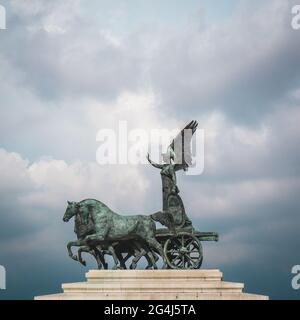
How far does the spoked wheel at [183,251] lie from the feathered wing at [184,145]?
8.75 ft

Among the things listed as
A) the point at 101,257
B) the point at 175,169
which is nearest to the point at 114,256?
the point at 101,257

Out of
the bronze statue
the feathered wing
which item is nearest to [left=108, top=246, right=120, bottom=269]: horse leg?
the bronze statue

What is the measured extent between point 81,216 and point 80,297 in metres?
2.65

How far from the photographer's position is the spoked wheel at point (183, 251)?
2108cm

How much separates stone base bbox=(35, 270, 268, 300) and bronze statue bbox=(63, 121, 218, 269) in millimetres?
616

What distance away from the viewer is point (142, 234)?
68.4 feet

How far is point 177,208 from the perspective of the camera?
21.6 metres

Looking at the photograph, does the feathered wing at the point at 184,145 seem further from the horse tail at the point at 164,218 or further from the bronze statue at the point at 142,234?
the horse tail at the point at 164,218

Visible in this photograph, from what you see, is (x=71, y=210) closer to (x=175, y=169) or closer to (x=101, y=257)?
(x=101, y=257)

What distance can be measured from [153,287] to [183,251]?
78.7 inches

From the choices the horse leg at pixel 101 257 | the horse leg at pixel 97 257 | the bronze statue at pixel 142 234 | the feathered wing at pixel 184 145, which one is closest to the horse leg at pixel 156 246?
the bronze statue at pixel 142 234
